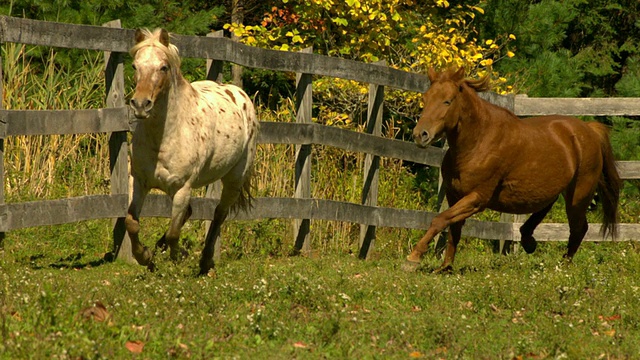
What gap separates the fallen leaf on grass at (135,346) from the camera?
5879mm

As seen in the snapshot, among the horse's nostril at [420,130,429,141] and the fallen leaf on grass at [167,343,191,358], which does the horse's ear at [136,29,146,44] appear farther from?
the fallen leaf on grass at [167,343,191,358]

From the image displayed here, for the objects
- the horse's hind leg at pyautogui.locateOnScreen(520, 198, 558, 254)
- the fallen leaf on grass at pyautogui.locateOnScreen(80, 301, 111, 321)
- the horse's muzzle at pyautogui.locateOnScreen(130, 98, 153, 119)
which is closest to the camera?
the fallen leaf on grass at pyautogui.locateOnScreen(80, 301, 111, 321)

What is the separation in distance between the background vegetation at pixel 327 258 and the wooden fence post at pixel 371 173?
244mm

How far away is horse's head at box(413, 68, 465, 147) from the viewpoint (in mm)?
10172

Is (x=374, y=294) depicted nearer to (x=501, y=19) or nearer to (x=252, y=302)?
(x=252, y=302)

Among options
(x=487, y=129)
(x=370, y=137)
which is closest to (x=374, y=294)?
(x=487, y=129)

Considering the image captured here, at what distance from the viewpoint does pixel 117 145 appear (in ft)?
32.0

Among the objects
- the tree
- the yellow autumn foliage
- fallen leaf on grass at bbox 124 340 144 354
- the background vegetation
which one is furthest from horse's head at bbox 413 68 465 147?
the tree

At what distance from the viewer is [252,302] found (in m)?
7.48

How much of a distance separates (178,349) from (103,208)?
384 cm

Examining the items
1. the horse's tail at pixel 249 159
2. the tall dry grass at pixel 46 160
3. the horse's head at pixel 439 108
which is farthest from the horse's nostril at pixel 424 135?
the tall dry grass at pixel 46 160

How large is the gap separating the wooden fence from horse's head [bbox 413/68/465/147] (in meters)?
1.50

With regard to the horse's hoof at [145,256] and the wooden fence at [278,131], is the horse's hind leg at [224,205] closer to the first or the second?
the wooden fence at [278,131]

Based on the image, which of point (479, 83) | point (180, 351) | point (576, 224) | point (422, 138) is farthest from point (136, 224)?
point (576, 224)
